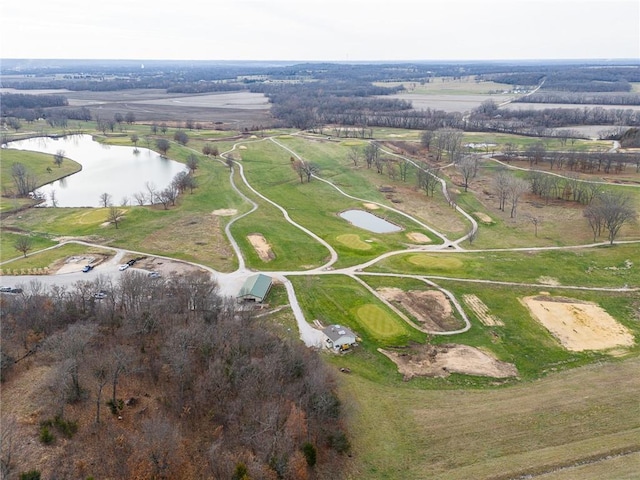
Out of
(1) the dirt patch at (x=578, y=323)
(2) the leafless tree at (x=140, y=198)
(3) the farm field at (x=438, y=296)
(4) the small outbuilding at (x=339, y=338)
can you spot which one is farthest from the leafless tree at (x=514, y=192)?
(2) the leafless tree at (x=140, y=198)

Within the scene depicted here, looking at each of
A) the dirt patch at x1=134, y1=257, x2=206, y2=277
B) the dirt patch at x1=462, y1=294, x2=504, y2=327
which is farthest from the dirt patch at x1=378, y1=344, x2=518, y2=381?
the dirt patch at x1=134, y1=257, x2=206, y2=277

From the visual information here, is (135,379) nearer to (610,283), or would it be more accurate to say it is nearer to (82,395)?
(82,395)

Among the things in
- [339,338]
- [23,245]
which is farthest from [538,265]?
[23,245]

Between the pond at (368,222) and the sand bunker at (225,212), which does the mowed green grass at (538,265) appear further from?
the sand bunker at (225,212)

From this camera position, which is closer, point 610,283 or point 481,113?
point 610,283

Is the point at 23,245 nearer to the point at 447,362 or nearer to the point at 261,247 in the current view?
the point at 261,247

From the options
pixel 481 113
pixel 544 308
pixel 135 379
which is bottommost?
pixel 544 308

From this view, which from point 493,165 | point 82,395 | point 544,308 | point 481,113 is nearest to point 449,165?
point 493,165
